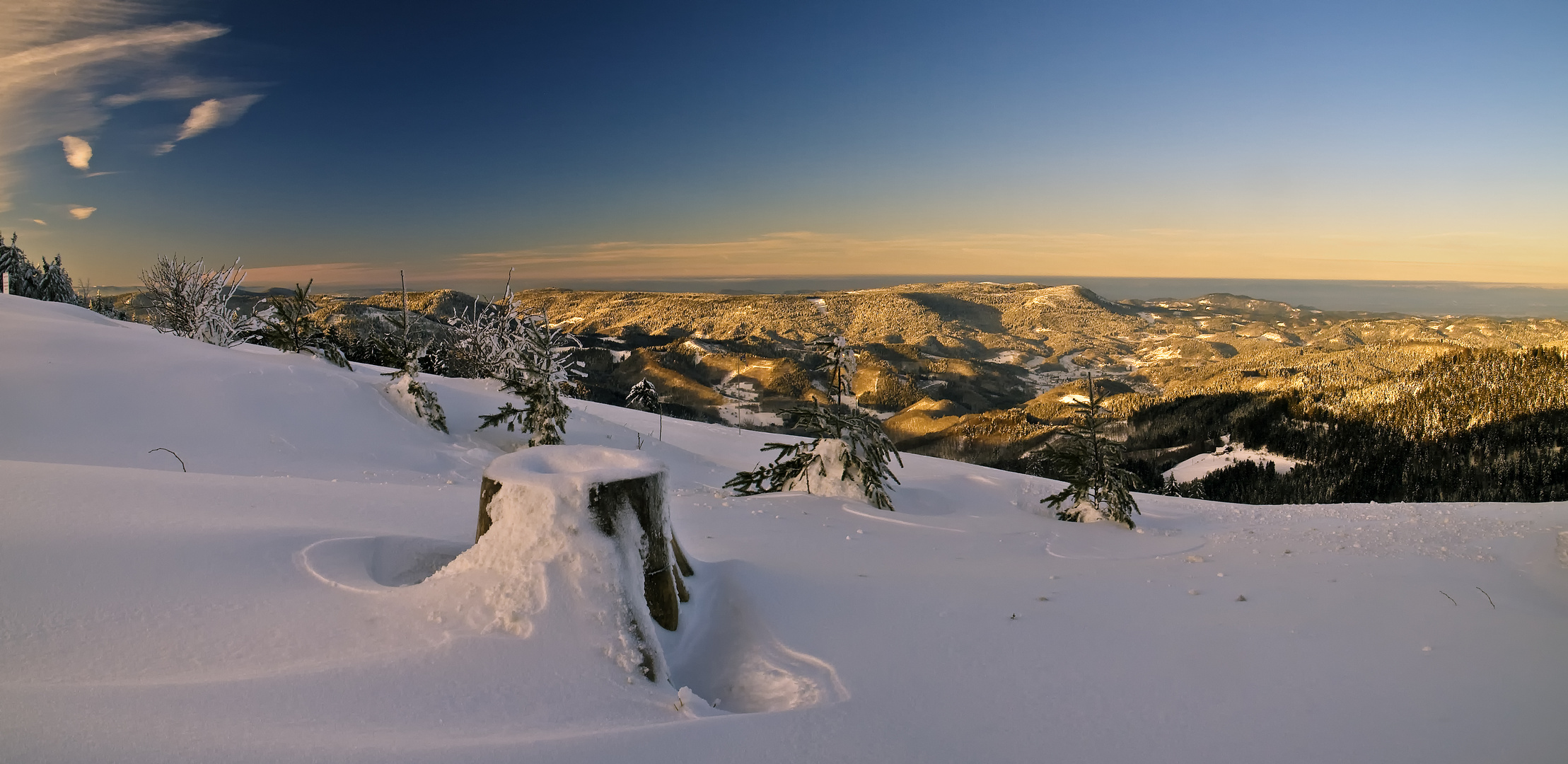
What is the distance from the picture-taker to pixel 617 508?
3.38m

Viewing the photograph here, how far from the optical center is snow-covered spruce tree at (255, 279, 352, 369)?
43.2 feet

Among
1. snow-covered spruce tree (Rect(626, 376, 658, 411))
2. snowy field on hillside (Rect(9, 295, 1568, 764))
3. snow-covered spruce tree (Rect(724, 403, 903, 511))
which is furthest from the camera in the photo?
snow-covered spruce tree (Rect(626, 376, 658, 411))

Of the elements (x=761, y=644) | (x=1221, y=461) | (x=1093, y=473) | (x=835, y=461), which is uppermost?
(x=761, y=644)

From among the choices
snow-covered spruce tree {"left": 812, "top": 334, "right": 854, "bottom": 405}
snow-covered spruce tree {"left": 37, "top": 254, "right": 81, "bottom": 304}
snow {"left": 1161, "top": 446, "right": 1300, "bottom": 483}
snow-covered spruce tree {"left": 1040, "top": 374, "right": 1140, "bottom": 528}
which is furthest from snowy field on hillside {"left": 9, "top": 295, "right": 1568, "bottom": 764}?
snow {"left": 1161, "top": 446, "right": 1300, "bottom": 483}

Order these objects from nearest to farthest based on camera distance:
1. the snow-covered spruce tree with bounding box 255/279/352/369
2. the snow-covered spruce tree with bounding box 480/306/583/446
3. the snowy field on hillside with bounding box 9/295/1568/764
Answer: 1. the snowy field on hillside with bounding box 9/295/1568/764
2. the snow-covered spruce tree with bounding box 480/306/583/446
3. the snow-covered spruce tree with bounding box 255/279/352/369

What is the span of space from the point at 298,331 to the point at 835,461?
1209 cm

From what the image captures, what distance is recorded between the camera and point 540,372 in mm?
10680

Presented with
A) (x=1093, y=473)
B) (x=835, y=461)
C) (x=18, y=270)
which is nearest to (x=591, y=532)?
(x=835, y=461)

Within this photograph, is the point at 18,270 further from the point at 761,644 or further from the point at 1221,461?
the point at 1221,461

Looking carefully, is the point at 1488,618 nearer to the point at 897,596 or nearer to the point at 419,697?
the point at 897,596

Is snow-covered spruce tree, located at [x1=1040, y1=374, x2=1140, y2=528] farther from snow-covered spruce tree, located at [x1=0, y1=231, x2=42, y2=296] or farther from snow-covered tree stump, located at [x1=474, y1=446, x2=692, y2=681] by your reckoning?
snow-covered spruce tree, located at [x1=0, y1=231, x2=42, y2=296]

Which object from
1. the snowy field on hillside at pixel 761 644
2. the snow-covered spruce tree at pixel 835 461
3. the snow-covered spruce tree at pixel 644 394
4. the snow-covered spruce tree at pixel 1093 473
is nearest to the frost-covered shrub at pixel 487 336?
the snow-covered spruce tree at pixel 644 394

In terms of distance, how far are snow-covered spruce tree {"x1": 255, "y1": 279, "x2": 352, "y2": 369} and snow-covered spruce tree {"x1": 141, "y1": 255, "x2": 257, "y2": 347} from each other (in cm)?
562

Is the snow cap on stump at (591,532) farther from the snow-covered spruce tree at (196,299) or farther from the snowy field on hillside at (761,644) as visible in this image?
the snow-covered spruce tree at (196,299)
